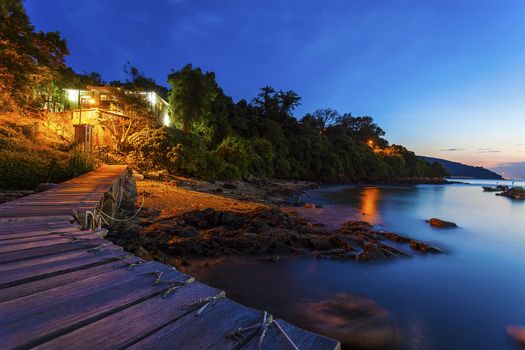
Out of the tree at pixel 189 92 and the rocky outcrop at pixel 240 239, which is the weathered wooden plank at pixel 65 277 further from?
the tree at pixel 189 92

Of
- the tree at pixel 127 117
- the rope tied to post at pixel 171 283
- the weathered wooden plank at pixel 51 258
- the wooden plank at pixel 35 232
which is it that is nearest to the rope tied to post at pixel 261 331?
the rope tied to post at pixel 171 283

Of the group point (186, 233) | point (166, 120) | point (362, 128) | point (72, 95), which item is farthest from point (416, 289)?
point (362, 128)

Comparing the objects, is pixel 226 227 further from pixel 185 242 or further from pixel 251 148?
pixel 251 148

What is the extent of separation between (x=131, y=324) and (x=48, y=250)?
1886 mm

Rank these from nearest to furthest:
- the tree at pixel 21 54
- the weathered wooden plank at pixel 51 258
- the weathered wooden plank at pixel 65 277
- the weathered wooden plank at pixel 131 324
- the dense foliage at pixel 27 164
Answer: the weathered wooden plank at pixel 131 324 < the weathered wooden plank at pixel 65 277 < the weathered wooden plank at pixel 51 258 < the dense foliage at pixel 27 164 < the tree at pixel 21 54

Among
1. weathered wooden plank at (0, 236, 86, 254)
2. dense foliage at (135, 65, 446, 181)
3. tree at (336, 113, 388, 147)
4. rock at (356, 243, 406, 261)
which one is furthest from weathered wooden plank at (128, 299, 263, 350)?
tree at (336, 113, 388, 147)

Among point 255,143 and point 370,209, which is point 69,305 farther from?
point 255,143

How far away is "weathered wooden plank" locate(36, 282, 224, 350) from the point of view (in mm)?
1403

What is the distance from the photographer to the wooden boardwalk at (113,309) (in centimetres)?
143

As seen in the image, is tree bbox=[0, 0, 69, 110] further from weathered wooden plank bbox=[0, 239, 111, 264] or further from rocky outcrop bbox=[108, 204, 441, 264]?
weathered wooden plank bbox=[0, 239, 111, 264]

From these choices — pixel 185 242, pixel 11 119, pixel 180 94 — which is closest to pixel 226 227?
pixel 185 242

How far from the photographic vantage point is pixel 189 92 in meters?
30.4

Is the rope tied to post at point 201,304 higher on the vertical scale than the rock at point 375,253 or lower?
higher

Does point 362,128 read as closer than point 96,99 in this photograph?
No
